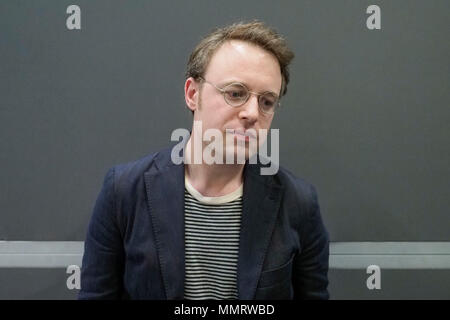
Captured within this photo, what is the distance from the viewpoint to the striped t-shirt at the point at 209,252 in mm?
781

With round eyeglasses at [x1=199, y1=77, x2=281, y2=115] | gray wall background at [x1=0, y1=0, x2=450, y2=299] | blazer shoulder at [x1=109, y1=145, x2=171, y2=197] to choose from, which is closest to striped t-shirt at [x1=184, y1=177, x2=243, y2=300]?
blazer shoulder at [x1=109, y1=145, x2=171, y2=197]

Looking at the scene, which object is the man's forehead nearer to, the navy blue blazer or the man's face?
the man's face

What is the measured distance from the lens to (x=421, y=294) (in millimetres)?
1096

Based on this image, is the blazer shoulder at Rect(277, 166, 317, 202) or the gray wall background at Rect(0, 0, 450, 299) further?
the gray wall background at Rect(0, 0, 450, 299)

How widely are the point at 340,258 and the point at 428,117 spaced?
0.51 metres

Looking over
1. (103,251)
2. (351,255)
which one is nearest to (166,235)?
(103,251)

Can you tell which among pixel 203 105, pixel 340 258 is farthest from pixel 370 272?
pixel 203 105

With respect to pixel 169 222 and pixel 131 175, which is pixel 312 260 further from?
pixel 131 175

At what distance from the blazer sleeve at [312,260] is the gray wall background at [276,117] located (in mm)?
229

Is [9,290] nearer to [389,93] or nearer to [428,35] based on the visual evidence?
[389,93]

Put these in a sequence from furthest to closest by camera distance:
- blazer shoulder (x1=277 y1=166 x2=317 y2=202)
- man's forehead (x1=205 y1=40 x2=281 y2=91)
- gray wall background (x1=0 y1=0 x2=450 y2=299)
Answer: gray wall background (x1=0 y1=0 x2=450 y2=299) < blazer shoulder (x1=277 y1=166 x2=317 y2=202) < man's forehead (x1=205 y1=40 x2=281 y2=91)

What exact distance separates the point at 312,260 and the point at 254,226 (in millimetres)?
187

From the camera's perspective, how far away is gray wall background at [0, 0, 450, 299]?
1.03 metres

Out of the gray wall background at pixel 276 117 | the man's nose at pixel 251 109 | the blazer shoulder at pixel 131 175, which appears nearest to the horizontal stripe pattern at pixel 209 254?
the blazer shoulder at pixel 131 175
